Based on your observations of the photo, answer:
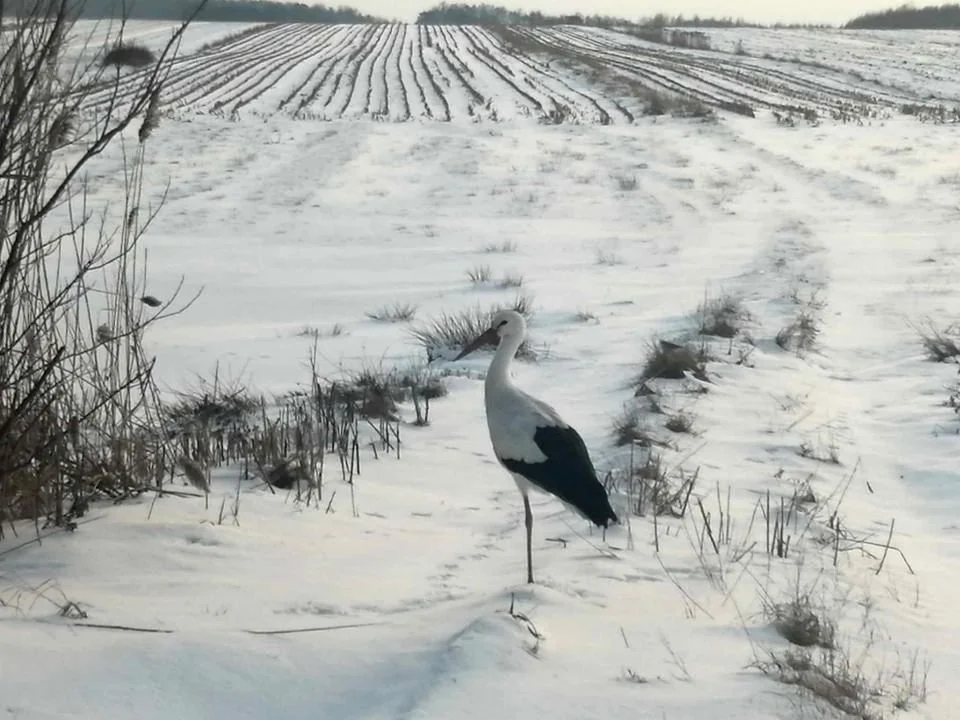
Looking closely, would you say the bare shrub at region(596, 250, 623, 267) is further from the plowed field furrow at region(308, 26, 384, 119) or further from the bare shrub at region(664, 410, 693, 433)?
the plowed field furrow at region(308, 26, 384, 119)

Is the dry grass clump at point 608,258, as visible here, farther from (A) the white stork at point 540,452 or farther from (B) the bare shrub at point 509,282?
(A) the white stork at point 540,452

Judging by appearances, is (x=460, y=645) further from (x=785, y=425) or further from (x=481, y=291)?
(x=481, y=291)

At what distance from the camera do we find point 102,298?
9.02 meters

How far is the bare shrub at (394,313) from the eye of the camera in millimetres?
9273

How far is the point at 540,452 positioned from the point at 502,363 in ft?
1.99

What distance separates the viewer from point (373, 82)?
1238 inches

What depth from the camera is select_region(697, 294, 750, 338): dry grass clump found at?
8.76 metres

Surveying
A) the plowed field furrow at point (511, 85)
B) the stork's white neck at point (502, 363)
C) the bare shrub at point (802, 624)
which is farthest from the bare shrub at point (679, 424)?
the plowed field furrow at point (511, 85)

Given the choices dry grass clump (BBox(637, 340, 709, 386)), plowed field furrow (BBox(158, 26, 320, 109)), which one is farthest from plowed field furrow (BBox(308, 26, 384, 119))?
dry grass clump (BBox(637, 340, 709, 386))

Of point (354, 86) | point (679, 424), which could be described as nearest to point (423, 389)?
point (679, 424)

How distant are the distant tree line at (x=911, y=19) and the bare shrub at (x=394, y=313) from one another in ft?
220

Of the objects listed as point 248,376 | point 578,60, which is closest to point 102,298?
point 248,376

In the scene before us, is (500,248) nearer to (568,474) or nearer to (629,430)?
(629,430)

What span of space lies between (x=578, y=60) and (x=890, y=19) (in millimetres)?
44957
